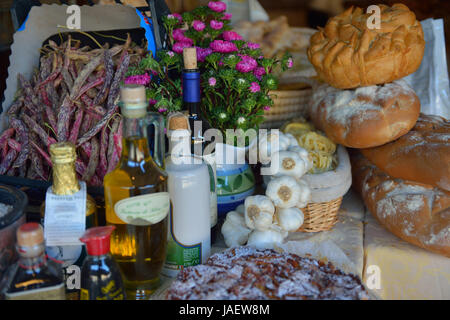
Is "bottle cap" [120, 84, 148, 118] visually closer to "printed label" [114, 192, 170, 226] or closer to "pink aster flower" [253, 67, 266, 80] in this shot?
→ "printed label" [114, 192, 170, 226]

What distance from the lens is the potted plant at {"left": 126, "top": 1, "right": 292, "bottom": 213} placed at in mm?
1177

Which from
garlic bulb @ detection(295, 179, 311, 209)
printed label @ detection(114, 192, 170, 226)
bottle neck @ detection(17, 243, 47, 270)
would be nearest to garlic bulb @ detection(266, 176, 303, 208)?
garlic bulb @ detection(295, 179, 311, 209)

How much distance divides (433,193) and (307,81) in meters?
0.70

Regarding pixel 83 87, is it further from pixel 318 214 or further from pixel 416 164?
pixel 416 164

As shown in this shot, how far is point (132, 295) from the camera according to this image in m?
0.94

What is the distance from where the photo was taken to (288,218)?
Answer: 3.74 feet

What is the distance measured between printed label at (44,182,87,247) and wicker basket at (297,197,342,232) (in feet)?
2.16

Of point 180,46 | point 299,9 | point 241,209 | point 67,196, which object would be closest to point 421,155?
point 241,209

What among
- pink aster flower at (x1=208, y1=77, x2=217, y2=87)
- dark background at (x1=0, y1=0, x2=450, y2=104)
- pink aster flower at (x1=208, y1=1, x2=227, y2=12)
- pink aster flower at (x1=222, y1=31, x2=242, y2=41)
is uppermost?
dark background at (x1=0, y1=0, x2=450, y2=104)

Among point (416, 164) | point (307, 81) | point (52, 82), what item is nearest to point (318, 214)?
point (416, 164)

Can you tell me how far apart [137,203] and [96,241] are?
12cm

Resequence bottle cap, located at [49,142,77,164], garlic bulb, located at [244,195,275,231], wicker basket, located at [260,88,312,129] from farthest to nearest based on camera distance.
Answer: wicker basket, located at [260,88,312,129]
garlic bulb, located at [244,195,275,231]
bottle cap, located at [49,142,77,164]

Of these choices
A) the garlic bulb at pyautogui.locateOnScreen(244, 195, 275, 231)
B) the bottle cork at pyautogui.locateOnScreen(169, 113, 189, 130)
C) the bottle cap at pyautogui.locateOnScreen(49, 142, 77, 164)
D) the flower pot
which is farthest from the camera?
the flower pot

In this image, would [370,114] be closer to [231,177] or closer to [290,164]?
[290,164]
